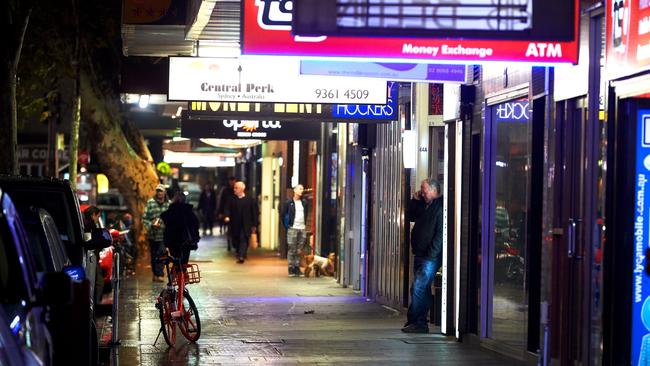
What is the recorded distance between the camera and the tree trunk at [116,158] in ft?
91.5

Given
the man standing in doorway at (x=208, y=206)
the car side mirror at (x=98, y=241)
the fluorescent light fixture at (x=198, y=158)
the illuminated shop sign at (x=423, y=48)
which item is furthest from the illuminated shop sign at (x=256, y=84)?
the man standing in doorway at (x=208, y=206)

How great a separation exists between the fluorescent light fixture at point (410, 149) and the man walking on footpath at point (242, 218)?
11706 mm

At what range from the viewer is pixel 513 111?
40.9 ft

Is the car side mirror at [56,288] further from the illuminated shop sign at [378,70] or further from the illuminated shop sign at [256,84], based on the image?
the illuminated shop sign at [256,84]

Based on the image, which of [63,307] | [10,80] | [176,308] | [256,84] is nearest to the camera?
[63,307]

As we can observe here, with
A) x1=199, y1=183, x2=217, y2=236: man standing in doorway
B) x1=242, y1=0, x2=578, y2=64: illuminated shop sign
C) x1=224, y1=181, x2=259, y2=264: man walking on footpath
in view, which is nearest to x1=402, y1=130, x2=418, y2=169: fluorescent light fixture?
x1=242, y1=0, x2=578, y2=64: illuminated shop sign

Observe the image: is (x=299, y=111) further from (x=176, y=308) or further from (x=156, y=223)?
(x=156, y=223)

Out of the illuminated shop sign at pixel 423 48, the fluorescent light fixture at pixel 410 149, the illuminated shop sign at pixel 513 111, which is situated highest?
the illuminated shop sign at pixel 423 48

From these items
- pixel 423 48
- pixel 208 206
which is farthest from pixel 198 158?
pixel 423 48

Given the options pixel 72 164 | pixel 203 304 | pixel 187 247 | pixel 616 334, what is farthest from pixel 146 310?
pixel 72 164

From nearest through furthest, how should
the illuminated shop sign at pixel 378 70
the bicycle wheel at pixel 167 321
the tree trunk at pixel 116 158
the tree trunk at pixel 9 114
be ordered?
the illuminated shop sign at pixel 378 70 < the bicycle wheel at pixel 167 321 < the tree trunk at pixel 9 114 < the tree trunk at pixel 116 158

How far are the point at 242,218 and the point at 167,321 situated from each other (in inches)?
556

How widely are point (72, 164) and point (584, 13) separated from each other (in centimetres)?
2022

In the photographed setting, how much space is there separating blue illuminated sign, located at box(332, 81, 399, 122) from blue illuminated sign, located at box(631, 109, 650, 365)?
21.4 ft
